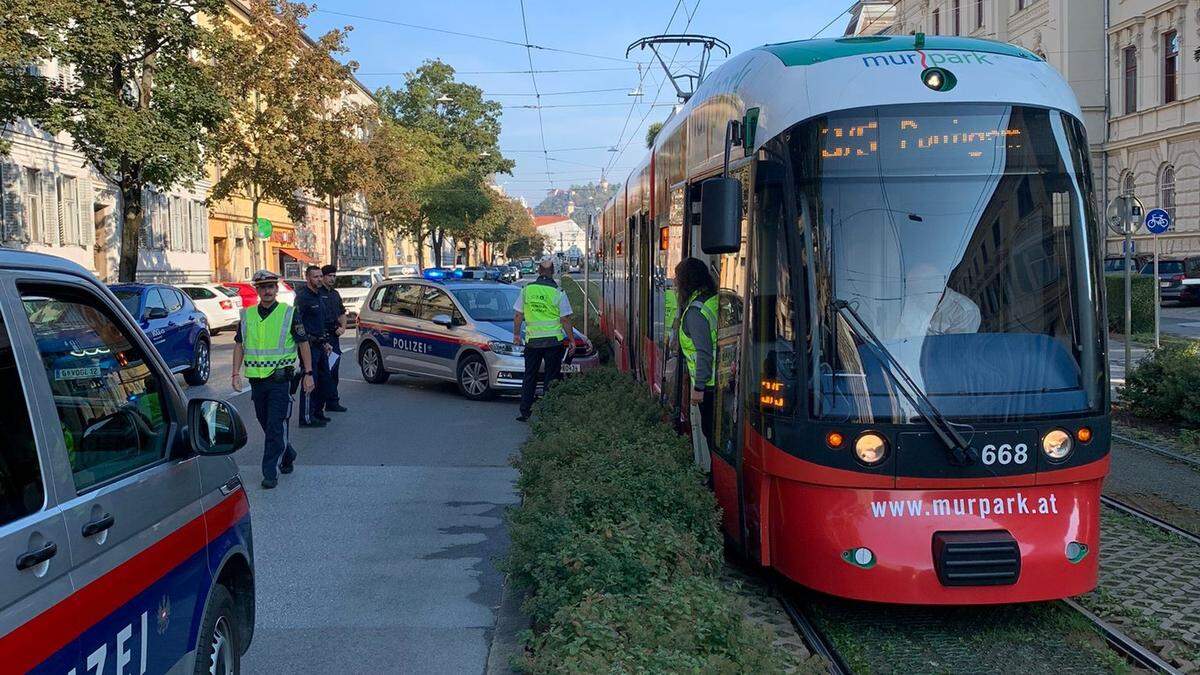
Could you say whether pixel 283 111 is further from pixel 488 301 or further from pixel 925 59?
pixel 925 59

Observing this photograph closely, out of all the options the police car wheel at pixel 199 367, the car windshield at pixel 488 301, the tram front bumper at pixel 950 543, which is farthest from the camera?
the police car wheel at pixel 199 367

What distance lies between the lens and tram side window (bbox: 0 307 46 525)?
2.56 meters

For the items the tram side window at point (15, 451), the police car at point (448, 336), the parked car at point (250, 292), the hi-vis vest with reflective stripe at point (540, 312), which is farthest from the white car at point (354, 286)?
the tram side window at point (15, 451)

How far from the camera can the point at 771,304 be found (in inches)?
233

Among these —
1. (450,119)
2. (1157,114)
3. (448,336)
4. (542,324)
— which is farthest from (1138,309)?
(450,119)

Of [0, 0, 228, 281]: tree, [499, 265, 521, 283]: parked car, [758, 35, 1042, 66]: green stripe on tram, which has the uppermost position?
[0, 0, 228, 281]: tree

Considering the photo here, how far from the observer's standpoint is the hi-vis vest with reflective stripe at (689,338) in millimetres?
7273

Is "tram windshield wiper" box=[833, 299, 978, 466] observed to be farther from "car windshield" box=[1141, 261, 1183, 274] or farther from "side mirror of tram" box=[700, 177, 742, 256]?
"car windshield" box=[1141, 261, 1183, 274]

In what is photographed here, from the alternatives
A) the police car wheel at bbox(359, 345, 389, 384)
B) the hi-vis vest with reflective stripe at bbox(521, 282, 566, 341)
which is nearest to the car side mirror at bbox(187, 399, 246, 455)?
the hi-vis vest with reflective stripe at bbox(521, 282, 566, 341)

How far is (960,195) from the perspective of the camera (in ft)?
18.9

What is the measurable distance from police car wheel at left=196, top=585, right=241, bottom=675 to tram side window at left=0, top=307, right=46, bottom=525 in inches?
45.0

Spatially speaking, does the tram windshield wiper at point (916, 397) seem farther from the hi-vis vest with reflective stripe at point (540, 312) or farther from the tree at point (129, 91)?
the tree at point (129, 91)

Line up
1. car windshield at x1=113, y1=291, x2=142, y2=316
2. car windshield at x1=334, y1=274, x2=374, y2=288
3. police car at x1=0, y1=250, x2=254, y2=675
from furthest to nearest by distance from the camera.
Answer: car windshield at x1=334, y1=274, x2=374, y2=288
car windshield at x1=113, y1=291, x2=142, y2=316
police car at x1=0, y1=250, x2=254, y2=675

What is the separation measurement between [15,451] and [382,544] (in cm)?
509
